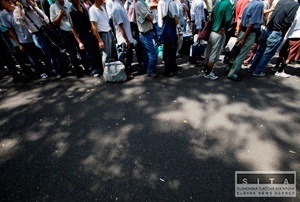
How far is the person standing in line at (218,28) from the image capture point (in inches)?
157

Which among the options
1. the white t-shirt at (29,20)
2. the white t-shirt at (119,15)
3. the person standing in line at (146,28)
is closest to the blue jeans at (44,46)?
the white t-shirt at (29,20)

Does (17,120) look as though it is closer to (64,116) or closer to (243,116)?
(64,116)

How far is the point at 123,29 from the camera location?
14.5 feet

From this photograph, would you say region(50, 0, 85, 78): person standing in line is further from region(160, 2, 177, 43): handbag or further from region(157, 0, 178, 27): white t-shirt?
region(160, 2, 177, 43): handbag

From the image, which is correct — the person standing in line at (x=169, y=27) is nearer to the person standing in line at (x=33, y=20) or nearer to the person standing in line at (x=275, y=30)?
the person standing in line at (x=275, y=30)

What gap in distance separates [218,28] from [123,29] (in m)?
2.34

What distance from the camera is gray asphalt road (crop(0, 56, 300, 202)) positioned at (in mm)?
2473

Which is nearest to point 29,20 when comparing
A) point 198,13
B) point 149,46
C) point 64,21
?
point 64,21

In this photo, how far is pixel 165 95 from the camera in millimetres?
4438

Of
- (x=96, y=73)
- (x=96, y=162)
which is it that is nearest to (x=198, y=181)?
(x=96, y=162)

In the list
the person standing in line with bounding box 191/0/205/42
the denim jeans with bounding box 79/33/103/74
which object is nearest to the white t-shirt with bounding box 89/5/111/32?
the denim jeans with bounding box 79/33/103/74

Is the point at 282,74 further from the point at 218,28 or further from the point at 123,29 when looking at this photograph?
the point at 123,29

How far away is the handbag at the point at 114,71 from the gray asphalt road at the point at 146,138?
0.24 m

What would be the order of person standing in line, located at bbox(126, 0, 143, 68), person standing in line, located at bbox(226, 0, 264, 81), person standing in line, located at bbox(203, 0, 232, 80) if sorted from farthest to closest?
person standing in line, located at bbox(126, 0, 143, 68)
person standing in line, located at bbox(203, 0, 232, 80)
person standing in line, located at bbox(226, 0, 264, 81)
